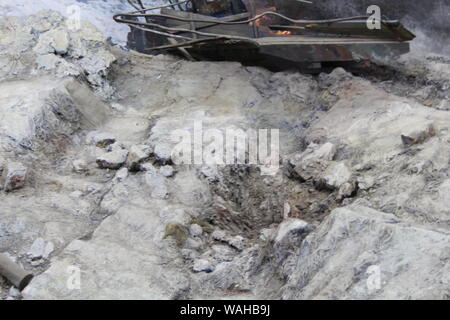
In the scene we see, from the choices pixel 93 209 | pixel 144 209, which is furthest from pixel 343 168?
pixel 93 209

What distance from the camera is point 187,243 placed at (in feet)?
13.3

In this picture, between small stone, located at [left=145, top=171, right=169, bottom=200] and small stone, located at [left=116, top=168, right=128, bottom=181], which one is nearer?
small stone, located at [left=145, top=171, right=169, bottom=200]

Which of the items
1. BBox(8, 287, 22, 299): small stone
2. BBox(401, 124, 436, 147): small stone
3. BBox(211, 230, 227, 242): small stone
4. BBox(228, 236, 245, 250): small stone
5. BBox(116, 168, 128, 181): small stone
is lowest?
BBox(228, 236, 245, 250): small stone

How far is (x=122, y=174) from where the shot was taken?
4.72 meters

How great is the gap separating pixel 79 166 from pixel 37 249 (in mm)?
1332

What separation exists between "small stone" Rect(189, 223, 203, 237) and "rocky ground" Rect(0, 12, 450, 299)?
18mm

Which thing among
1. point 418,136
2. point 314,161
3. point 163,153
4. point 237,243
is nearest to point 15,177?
point 163,153

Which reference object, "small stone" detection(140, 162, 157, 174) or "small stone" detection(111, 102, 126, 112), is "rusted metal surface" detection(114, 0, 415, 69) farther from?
"small stone" detection(140, 162, 157, 174)

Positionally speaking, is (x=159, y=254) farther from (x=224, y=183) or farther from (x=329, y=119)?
(x=329, y=119)

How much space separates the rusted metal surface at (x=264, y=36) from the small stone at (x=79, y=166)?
200 centimetres

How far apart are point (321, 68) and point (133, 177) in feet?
9.54

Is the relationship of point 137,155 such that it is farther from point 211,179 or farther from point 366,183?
point 366,183

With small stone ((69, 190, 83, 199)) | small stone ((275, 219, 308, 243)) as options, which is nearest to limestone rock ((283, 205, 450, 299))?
small stone ((275, 219, 308, 243))

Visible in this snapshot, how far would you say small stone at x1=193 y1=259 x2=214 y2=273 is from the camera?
3754 millimetres
